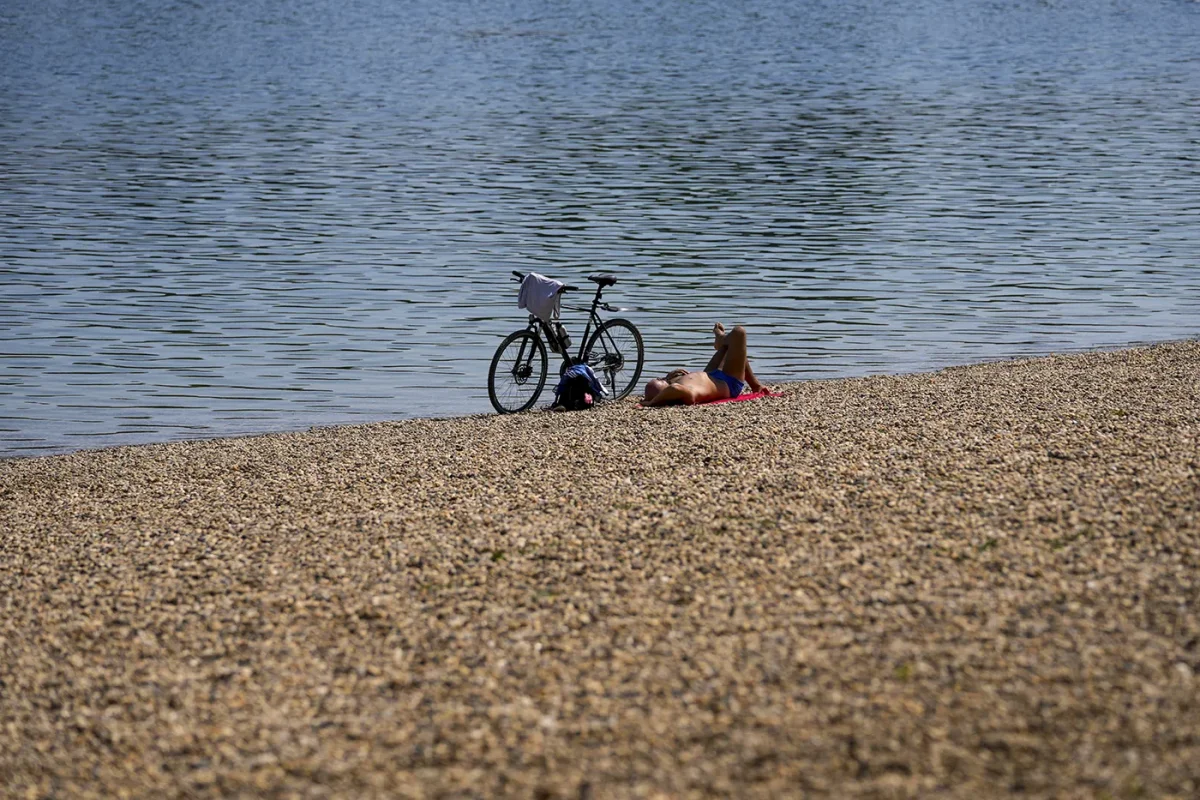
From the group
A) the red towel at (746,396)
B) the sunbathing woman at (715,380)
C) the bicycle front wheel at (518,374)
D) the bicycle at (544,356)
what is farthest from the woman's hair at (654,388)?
the bicycle front wheel at (518,374)

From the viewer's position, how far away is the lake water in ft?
60.5

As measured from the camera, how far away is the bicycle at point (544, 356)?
14.3m

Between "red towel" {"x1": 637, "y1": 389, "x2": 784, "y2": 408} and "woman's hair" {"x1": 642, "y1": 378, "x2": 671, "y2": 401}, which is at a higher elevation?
"woman's hair" {"x1": 642, "y1": 378, "x2": 671, "y2": 401}

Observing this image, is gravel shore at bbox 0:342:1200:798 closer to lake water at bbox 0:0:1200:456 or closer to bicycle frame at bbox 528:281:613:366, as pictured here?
bicycle frame at bbox 528:281:613:366

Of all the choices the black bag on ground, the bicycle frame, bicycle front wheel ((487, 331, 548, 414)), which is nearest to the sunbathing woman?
the black bag on ground

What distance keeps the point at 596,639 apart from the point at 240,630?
1.92 meters

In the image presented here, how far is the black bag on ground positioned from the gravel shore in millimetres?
3184

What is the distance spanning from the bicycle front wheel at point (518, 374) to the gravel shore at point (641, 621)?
132 inches

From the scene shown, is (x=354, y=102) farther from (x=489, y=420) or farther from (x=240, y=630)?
(x=240, y=630)

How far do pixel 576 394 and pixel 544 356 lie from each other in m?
0.53

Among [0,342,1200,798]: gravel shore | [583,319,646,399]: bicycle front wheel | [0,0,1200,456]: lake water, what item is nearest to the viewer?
[0,342,1200,798]: gravel shore

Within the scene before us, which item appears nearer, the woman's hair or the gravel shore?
the gravel shore

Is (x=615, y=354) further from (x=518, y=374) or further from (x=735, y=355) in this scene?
(x=735, y=355)

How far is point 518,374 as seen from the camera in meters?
14.4
